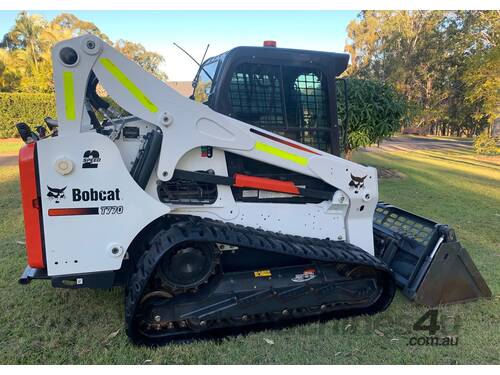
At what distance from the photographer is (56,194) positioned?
2.72 metres

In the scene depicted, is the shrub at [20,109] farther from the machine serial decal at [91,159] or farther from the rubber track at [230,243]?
the rubber track at [230,243]

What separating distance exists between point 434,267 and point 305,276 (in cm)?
118

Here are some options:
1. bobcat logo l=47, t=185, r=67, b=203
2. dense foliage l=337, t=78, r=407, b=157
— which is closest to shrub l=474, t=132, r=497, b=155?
dense foliage l=337, t=78, r=407, b=157

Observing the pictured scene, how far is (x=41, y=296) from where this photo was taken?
368 cm

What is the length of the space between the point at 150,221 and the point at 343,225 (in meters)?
1.66

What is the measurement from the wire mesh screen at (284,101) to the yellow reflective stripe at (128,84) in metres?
0.68

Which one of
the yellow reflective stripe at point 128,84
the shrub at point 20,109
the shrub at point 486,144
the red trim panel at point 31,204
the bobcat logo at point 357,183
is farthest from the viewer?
the shrub at point 20,109

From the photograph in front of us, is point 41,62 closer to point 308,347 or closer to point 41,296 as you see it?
point 41,296

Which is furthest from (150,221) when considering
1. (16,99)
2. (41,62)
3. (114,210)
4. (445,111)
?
(445,111)

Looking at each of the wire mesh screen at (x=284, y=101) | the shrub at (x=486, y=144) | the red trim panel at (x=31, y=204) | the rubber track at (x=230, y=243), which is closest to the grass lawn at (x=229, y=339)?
the rubber track at (x=230, y=243)

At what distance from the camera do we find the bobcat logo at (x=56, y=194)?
2709mm

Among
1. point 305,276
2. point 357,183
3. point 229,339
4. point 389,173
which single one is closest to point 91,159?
point 229,339

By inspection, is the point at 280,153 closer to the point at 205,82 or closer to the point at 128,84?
the point at 205,82

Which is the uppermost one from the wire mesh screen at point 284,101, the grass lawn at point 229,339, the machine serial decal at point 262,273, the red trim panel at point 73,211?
the wire mesh screen at point 284,101
